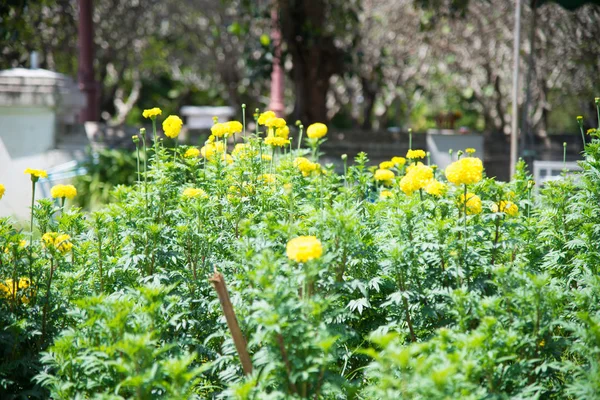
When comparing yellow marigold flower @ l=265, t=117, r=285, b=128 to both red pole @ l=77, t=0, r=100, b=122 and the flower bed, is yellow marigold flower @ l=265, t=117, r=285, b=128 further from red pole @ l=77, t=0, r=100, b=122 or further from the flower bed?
red pole @ l=77, t=0, r=100, b=122

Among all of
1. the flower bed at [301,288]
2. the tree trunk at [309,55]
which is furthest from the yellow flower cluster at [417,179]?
the tree trunk at [309,55]

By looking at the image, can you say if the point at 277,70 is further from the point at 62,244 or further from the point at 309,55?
the point at 62,244

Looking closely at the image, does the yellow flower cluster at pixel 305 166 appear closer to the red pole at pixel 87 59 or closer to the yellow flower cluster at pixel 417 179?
the yellow flower cluster at pixel 417 179

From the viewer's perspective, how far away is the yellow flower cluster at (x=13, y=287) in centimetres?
302

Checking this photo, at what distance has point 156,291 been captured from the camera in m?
2.48

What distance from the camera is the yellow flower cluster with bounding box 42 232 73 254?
9.80ft

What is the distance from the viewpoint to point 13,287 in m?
3.01

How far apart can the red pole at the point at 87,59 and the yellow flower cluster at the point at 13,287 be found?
287 inches

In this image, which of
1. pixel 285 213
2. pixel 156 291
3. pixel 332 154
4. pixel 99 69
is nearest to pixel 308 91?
pixel 332 154

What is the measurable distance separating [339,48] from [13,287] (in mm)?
6834

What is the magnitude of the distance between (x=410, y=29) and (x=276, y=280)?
1340 cm

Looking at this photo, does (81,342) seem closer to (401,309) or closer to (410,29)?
(401,309)

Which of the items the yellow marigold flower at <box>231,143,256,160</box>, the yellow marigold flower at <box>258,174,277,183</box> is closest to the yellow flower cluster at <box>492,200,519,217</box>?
the yellow marigold flower at <box>258,174,277,183</box>

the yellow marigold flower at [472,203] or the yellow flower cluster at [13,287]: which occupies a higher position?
the yellow marigold flower at [472,203]
